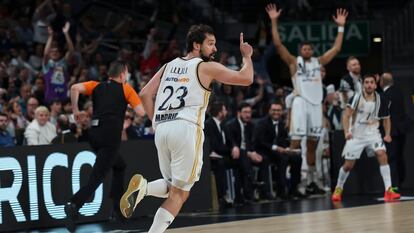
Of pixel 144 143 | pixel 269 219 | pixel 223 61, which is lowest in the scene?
pixel 269 219

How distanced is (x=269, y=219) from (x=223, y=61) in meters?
8.80

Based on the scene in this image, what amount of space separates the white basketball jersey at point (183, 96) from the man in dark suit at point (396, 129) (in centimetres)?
905

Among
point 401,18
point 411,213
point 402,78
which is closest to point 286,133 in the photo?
point 411,213

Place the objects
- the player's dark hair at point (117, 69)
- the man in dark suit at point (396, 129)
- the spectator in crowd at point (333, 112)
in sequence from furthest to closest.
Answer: the spectator in crowd at point (333, 112), the man in dark suit at point (396, 129), the player's dark hair at point (117, 69)

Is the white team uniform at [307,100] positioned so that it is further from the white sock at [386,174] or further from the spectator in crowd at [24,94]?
the spectator in crowd at [24,94]

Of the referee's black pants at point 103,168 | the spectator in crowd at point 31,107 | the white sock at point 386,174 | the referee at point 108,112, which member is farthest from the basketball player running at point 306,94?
the referee at point 108,112

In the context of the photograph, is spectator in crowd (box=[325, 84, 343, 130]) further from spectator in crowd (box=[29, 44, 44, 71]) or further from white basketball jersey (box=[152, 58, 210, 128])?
white basketball jersey (box=[152, 58, 210, 128])

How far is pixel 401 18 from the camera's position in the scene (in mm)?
26938

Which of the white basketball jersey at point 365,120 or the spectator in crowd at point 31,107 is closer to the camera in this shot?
the spectator in crowd at point 31,107

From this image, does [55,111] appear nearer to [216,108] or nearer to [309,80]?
[216,108]

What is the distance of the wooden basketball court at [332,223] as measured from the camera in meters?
12.0

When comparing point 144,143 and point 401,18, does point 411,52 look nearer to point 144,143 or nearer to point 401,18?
point 401,18

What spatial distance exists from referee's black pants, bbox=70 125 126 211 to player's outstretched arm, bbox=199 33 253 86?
372 centimetres

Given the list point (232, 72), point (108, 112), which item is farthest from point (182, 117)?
point (108, 112)
